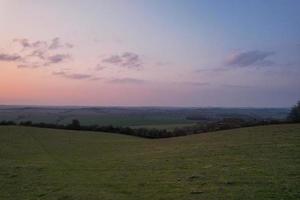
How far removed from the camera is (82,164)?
2892 cm

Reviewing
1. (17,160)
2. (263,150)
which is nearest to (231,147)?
(263,150)

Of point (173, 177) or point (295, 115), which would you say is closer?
point (173, 177)

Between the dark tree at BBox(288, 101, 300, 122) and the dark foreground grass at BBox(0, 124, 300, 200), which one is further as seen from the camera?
the dark tree at BBox(288, 101, 300, 122)

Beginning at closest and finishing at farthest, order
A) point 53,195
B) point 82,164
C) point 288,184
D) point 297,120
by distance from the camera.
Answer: point 288,184
point 53,195
point 82,164
point 297,120

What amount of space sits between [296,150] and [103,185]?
14427 millimetres

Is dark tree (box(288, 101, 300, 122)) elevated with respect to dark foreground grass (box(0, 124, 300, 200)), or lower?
elevated

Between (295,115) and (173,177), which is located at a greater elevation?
(295,115)

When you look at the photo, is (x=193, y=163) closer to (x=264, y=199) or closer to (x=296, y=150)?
(x=296, y=150)

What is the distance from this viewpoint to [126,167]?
85.3 feet

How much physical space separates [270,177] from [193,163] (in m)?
7.68

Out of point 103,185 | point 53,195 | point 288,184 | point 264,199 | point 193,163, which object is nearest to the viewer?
point 264,199

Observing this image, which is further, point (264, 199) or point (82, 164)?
point (82, 164)

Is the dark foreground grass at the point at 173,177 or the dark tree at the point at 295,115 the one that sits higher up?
the dark tree at the point at 295,115

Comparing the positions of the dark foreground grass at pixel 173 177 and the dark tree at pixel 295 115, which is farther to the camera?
the dark tree at pixel 295 115
